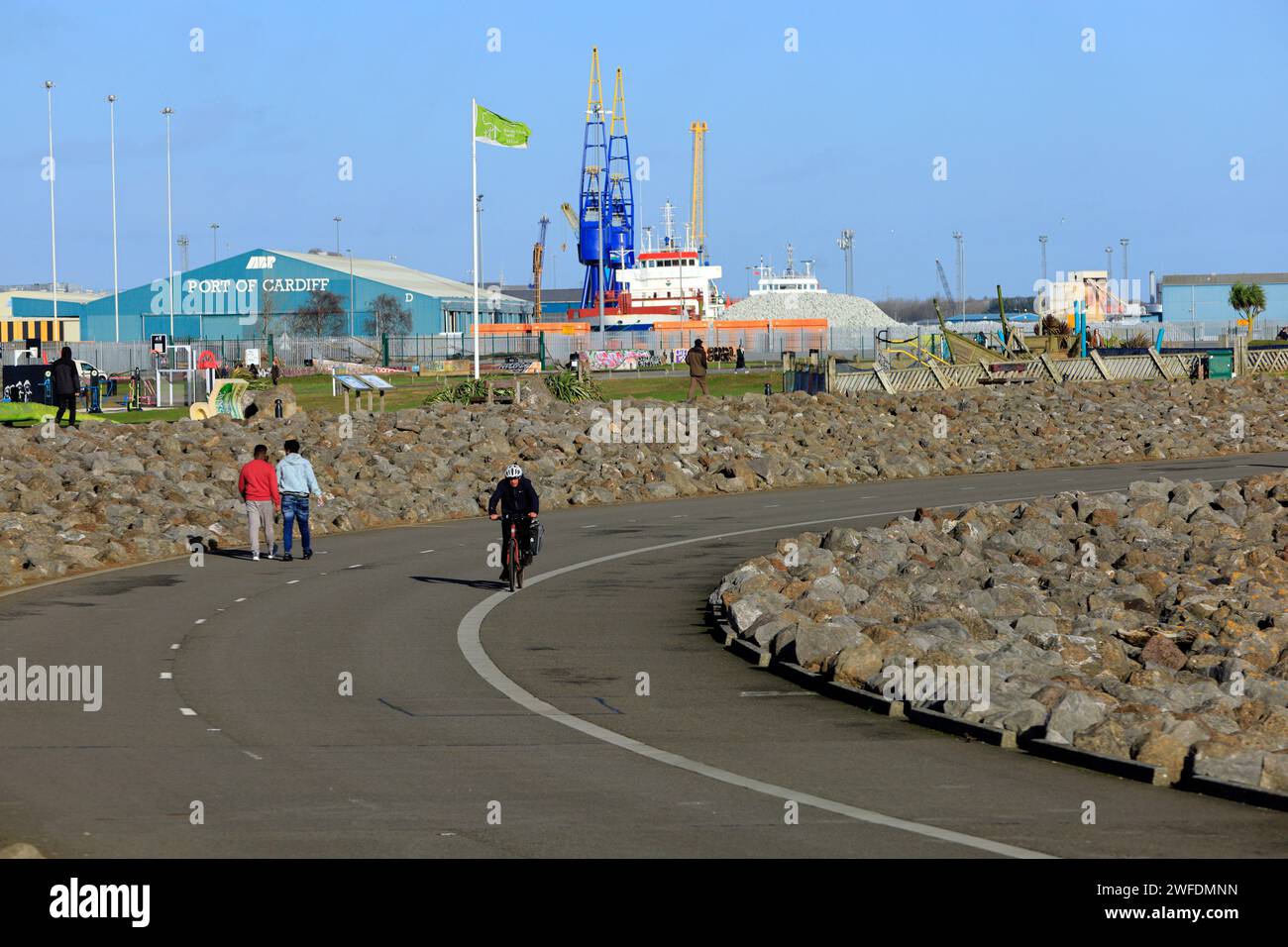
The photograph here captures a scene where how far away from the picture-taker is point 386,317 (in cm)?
11862

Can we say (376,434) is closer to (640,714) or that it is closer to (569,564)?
(569,564)

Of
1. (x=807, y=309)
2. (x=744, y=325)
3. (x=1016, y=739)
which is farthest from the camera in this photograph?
(x=807, y=309)

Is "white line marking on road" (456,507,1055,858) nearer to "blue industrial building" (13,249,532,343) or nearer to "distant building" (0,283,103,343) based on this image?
"blue industrial building" (13,249,532,343)

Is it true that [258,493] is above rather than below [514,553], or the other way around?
above

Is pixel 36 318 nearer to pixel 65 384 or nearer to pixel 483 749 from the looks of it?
pixel 65 384

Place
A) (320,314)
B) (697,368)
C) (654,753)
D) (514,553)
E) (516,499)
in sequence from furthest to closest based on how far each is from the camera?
(320,314)
(697,368)
(514,553)
(516,499)
(654,753)

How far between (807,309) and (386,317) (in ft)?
149

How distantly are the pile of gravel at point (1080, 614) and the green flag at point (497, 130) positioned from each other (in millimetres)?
21316

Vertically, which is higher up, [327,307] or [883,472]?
[327,307]

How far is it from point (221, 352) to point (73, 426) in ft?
152

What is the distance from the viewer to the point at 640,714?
44.4ft

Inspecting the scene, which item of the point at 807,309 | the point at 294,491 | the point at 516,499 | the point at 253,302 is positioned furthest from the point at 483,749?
the point at 807,309

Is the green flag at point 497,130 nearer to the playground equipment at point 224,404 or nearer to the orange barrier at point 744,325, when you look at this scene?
the playground equipment at point 224,404
